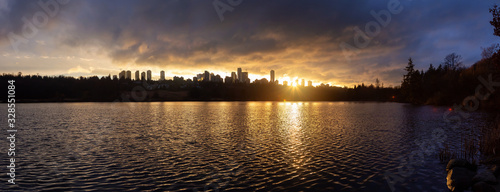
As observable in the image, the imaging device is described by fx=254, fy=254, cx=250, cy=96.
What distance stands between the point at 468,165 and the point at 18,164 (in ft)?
108

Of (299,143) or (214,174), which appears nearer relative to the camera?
(214,174)

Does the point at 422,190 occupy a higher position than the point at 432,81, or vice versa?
the point at 432,81

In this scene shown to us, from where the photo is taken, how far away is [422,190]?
1450cm

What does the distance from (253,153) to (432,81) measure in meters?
147

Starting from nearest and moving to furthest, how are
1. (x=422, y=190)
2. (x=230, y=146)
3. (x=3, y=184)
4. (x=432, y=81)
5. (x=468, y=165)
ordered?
(x=422, y=190) → (x=3, y=184) → (x=468, y=165) → (x=230, y=146) → (x=432, y=81)

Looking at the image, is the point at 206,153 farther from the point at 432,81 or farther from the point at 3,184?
the point at 432,81

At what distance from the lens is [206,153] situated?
24.5m

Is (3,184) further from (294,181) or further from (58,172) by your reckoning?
(294,181)

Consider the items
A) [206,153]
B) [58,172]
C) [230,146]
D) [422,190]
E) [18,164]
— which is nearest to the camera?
[422,190]

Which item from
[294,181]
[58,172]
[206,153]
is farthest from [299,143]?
[58,172]

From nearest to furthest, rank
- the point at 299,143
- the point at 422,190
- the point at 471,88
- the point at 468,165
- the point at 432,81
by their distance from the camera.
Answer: the point at 422,190, the point at 468,165, the point at 299,143, the point at 471,88, the point at 432,81

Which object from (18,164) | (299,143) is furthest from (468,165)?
(18,164)

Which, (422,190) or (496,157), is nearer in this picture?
(422,190)

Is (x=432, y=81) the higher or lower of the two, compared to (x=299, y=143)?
higher
